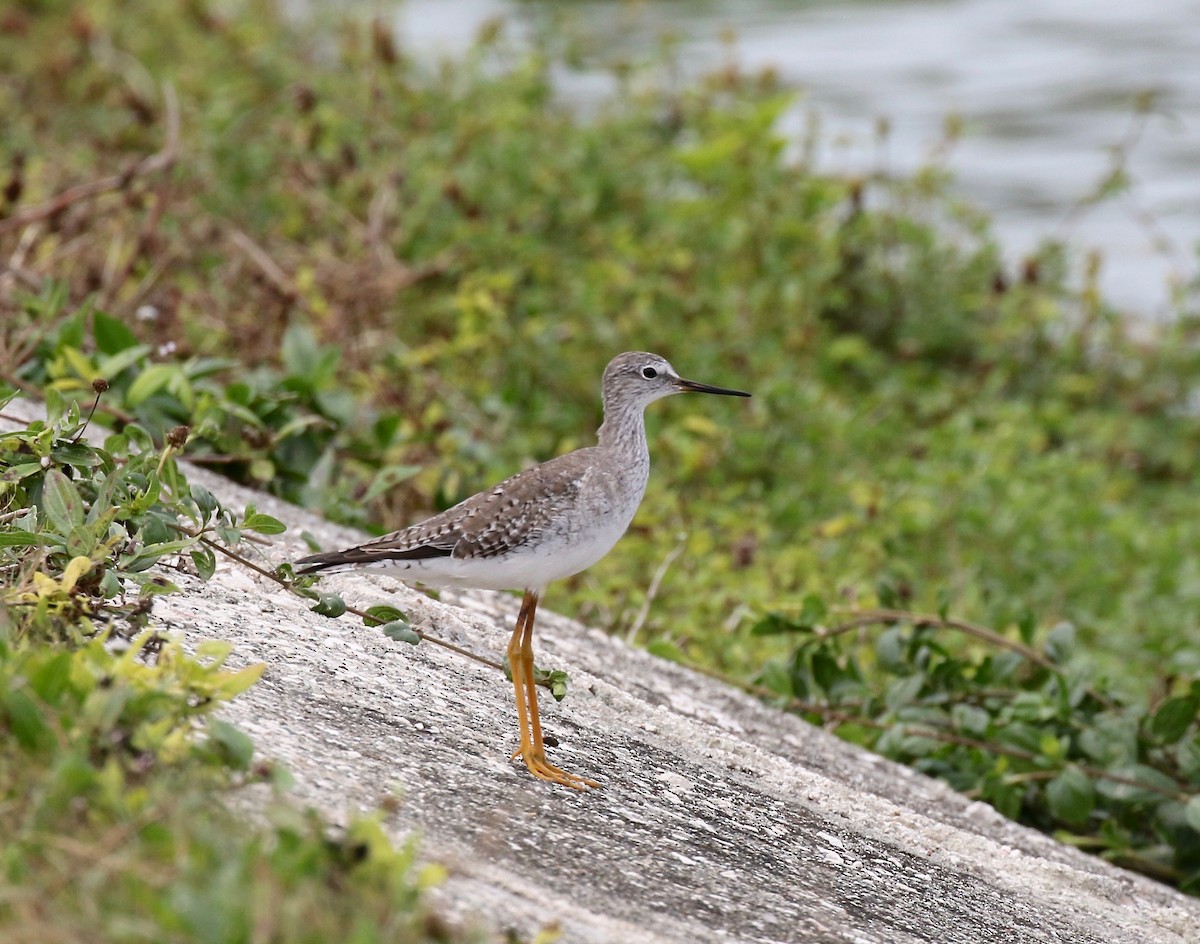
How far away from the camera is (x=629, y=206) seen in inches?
434

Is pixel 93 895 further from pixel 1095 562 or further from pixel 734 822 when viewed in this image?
pixel 1095 562

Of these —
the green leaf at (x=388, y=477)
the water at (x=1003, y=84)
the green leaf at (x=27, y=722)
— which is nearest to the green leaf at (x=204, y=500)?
the green leaf at (x=27, y=722)

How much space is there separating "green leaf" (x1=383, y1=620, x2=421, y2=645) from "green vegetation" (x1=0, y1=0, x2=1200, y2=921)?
32.9 inches

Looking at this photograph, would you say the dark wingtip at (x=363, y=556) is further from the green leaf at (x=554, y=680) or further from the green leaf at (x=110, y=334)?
the green leaf at (x=110, y=334)

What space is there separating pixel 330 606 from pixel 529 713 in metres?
0.62

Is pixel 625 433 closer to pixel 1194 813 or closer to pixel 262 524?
pixel 262 524

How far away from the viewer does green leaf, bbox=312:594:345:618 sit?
4.36 m

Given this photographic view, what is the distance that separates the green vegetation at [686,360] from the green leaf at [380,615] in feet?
2.66

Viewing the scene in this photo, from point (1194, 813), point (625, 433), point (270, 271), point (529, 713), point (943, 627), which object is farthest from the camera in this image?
point (270, 271)

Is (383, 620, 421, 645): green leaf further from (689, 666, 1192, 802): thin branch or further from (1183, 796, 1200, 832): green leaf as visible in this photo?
(1183, 796, 1200, 832): green leaf

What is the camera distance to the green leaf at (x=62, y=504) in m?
3.95

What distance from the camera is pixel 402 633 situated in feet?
14.2

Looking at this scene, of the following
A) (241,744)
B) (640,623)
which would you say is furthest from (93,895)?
(640,623)

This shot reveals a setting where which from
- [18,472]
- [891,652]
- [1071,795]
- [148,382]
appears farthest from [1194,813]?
[148,382]
